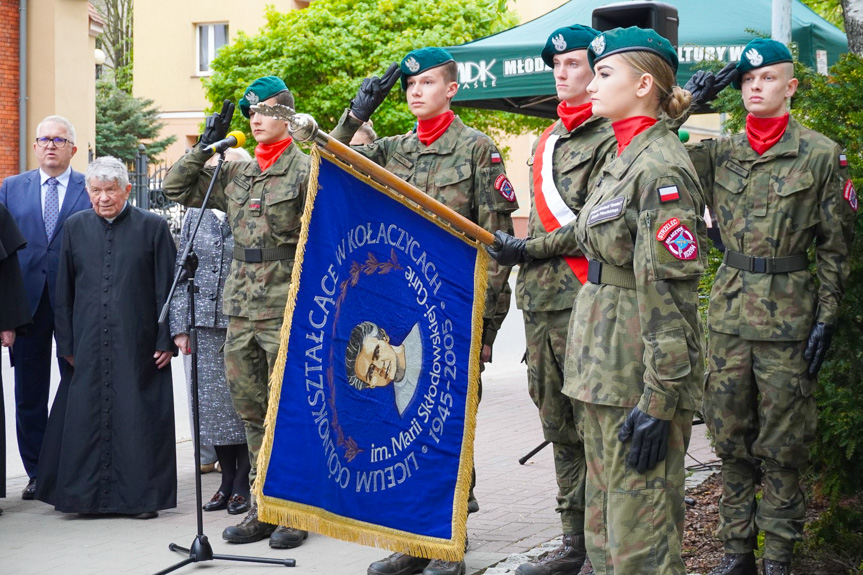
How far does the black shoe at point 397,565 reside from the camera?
208 inches

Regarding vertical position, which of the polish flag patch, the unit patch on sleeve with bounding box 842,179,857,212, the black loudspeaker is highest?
the black loudspeaker

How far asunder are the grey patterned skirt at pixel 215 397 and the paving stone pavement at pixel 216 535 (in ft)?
1.55

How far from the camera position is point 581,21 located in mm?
9008

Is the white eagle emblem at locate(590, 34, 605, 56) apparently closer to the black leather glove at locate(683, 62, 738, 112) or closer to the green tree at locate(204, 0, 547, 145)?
the black leather glove at locate(683, 62, 738, 112)

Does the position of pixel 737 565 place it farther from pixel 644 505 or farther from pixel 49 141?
pixel 49 141

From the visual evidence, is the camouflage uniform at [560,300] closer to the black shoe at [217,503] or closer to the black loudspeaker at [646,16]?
the black loudspeaker at [646,16]

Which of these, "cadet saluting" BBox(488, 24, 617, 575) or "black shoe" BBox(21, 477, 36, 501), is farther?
"black shoe" BBox(21, 477, 36, 501)

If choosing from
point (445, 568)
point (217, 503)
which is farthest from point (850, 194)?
point (217, 503)

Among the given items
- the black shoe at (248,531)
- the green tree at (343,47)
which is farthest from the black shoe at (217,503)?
the green tree at (343,47)

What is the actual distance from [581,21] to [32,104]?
695 inches

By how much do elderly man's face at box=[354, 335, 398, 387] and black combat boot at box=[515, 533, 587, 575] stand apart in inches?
44.1

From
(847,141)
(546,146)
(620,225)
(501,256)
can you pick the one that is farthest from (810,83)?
(620,225)

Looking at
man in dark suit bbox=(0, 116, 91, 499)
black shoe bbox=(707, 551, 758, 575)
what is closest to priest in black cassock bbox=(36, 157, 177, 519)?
man in dark suit bbox=(0, 116, 91, 499)

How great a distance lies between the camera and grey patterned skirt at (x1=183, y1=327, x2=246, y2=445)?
22.6ft
